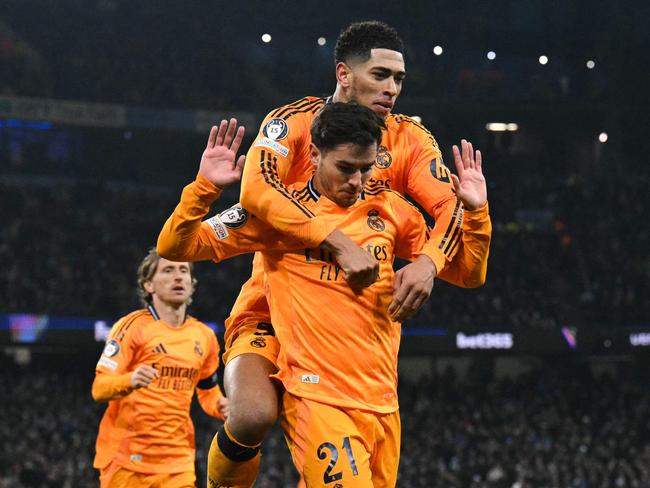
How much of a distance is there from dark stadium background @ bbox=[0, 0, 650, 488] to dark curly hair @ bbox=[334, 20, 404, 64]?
13769mm

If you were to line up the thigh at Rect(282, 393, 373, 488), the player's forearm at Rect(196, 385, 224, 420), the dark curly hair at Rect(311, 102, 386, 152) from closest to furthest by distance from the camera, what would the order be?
the thigh at Rect(282, 393, 373, 488) < the dark curly hair at Rect(311, 102, 386, 152) < the player's forearm at Rect(196, 385, 224, 420)

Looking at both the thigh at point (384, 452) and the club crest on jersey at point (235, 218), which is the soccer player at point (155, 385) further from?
the thigh at point (384, 452)

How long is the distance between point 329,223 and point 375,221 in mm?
287

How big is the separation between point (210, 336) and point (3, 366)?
1897 cm

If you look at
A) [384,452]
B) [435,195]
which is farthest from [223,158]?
[384,452]

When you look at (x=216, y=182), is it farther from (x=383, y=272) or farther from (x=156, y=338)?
(x=156, y=338)

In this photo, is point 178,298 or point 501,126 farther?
point 501,126

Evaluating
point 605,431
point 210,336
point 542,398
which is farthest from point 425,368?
point 210,336

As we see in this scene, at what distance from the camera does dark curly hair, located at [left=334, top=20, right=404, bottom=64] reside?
5.20 metres

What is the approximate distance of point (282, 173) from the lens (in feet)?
16.0

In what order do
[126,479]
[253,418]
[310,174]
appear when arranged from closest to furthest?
[253,418] < [310,174] < [126,479]

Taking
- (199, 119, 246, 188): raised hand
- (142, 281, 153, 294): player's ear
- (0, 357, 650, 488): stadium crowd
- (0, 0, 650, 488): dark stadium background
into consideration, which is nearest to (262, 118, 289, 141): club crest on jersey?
(199, 119, 246, 188): raised hand

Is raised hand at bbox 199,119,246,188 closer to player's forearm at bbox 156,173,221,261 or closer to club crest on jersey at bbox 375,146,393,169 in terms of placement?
player's forearm at bbox 156,173,221,261

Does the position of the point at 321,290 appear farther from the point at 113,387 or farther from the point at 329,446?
the point at 113,387
